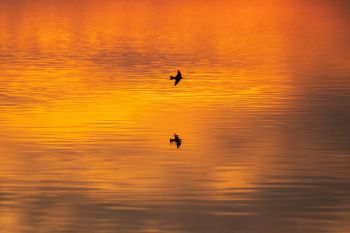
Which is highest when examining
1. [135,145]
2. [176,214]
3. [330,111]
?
[330,111]

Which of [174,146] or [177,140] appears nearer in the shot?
[174,146]

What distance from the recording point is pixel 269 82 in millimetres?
39312

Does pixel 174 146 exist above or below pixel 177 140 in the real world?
below

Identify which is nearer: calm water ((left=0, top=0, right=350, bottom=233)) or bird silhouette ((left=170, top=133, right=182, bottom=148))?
calm water ((left=0, top=0, right=350, bottom=233))

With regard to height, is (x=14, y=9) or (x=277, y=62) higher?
(x=14, y=9)

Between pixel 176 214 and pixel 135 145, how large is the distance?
6818 millimetres

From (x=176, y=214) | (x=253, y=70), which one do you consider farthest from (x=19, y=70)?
(x=176, y=214)

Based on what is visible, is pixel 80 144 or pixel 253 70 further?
pixel 253 70

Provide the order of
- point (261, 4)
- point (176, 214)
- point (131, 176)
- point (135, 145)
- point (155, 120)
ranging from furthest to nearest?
point (261, 4) → point (155, 120) → point (135, 145) → point (131, 176) → point (176, 214)

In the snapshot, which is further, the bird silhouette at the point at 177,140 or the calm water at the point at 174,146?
the bird silhouette at the point at 177,140

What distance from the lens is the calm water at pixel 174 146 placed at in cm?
1905

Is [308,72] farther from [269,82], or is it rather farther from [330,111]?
[330,111]

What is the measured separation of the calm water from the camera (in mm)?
19047

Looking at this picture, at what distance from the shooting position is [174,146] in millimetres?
25516
